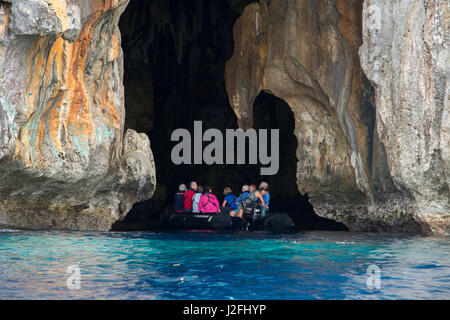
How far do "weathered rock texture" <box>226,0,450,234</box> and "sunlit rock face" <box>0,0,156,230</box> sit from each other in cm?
449

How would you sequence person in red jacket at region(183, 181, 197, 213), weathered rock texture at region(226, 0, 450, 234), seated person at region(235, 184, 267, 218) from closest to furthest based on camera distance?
weathered rock texture at region(226, 0, 450, 234) → seated person at region(235, 184, 267, 218) → person in red jacket at region(183, 181, 197, 213)

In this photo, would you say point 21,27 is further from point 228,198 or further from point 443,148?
point 443,148

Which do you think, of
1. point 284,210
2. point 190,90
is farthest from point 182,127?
point 284,210

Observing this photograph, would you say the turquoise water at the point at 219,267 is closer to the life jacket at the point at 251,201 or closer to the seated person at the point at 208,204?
the life jacket at the point at 251,201

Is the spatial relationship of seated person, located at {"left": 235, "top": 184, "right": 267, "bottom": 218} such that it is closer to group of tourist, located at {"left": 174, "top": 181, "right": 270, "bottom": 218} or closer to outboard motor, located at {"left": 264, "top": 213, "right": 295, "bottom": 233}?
group of tourist, located at {"left": 174, "top": 181, "right": 270, "bottom": 218}

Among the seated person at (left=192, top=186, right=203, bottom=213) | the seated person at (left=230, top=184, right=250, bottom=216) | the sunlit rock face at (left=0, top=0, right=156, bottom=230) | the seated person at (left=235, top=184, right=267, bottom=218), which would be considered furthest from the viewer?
the seated person at (left=192, top=186, right=203, bottom=213)

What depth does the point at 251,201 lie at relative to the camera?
40.0 feet

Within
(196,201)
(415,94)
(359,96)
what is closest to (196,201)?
(196,201)

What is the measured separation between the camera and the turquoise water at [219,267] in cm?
522

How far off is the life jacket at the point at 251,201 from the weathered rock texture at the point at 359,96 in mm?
2636

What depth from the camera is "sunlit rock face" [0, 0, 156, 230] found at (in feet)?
29.6

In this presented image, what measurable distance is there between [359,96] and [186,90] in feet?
21.1

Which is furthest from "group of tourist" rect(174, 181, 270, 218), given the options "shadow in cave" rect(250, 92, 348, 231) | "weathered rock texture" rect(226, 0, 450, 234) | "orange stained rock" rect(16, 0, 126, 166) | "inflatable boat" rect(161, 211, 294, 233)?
"shadow in cave" rect(250, 92, 348, 231)

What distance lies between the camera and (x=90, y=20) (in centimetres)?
1045
